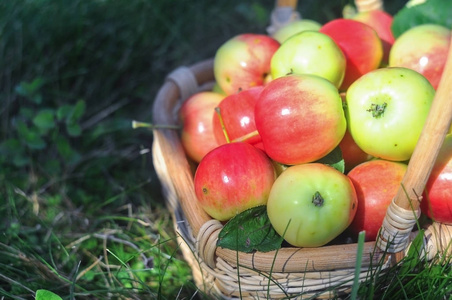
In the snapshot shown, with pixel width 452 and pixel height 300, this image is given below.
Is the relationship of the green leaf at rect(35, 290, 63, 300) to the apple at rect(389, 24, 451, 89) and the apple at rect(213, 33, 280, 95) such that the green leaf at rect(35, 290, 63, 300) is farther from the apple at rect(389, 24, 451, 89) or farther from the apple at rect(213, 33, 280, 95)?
the apple at rect(389, 24, 451, 89)

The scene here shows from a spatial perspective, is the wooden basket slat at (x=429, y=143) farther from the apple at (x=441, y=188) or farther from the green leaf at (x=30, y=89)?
the green leaf at (x=30, y=89)

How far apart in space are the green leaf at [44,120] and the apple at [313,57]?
39.8 inches

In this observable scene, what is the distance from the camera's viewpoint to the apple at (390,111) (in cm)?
125

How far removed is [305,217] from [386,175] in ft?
0.92

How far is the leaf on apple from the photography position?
67.8 inches

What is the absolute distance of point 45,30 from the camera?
234 cm

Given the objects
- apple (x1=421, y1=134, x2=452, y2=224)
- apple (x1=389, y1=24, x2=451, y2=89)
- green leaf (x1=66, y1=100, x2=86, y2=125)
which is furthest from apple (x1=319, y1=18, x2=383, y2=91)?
green leaf (x1=66, y1=100, x2=86, y2=125)

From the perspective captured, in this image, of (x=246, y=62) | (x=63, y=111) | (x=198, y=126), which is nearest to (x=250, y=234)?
(x=198, y=126)

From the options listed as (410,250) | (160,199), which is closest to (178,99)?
(160,199)

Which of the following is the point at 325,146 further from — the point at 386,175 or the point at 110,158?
the point at 110,158

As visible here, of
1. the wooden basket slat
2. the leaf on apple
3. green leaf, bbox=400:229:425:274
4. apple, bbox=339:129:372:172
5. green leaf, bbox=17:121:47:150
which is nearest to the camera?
the wooden basket slat

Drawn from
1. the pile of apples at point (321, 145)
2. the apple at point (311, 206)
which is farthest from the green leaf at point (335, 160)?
the apple at point (311, 206)

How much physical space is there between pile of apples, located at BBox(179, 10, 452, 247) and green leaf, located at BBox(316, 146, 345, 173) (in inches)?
0.4

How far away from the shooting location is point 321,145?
1276 mm
